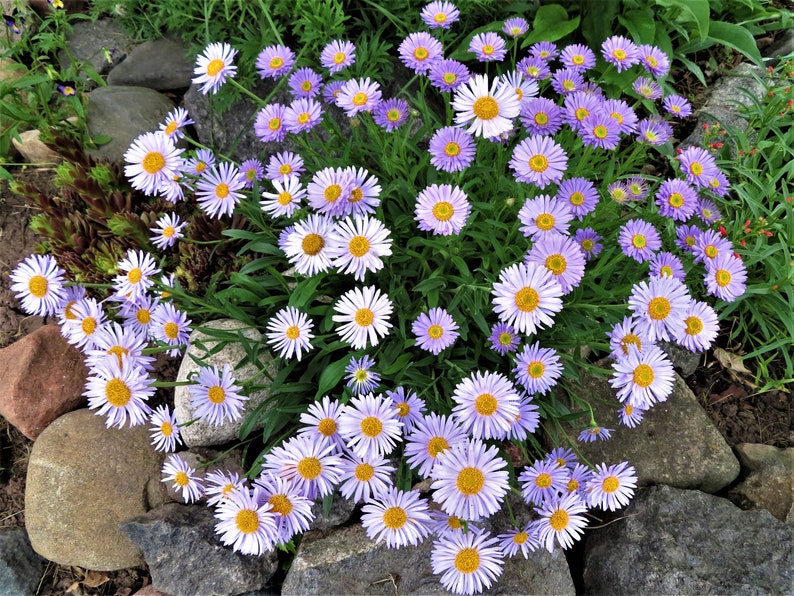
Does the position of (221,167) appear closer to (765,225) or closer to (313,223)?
(313,223)

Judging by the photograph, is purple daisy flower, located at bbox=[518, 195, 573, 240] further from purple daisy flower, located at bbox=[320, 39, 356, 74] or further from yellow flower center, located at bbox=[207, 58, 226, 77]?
yellow flower center, located at bbox=[207, 58, 226, 77]

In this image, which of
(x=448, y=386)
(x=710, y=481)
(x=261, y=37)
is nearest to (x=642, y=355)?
(x=448, y=386)

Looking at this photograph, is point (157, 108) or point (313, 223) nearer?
point (313, 223)

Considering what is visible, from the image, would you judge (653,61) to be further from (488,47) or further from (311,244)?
(311,244)

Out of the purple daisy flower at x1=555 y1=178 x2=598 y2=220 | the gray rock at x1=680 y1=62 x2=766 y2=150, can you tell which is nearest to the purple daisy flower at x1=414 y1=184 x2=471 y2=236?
the purple daisy flower at x1=555 y1=178 x2=598 y2=220

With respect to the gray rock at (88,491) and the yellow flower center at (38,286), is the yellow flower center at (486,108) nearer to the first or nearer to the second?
the yellow flower center at (38,286)

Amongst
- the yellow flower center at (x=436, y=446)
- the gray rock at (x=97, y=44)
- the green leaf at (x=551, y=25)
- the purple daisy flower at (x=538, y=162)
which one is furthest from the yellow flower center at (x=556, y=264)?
the gray rock at (x=97, y=44)
